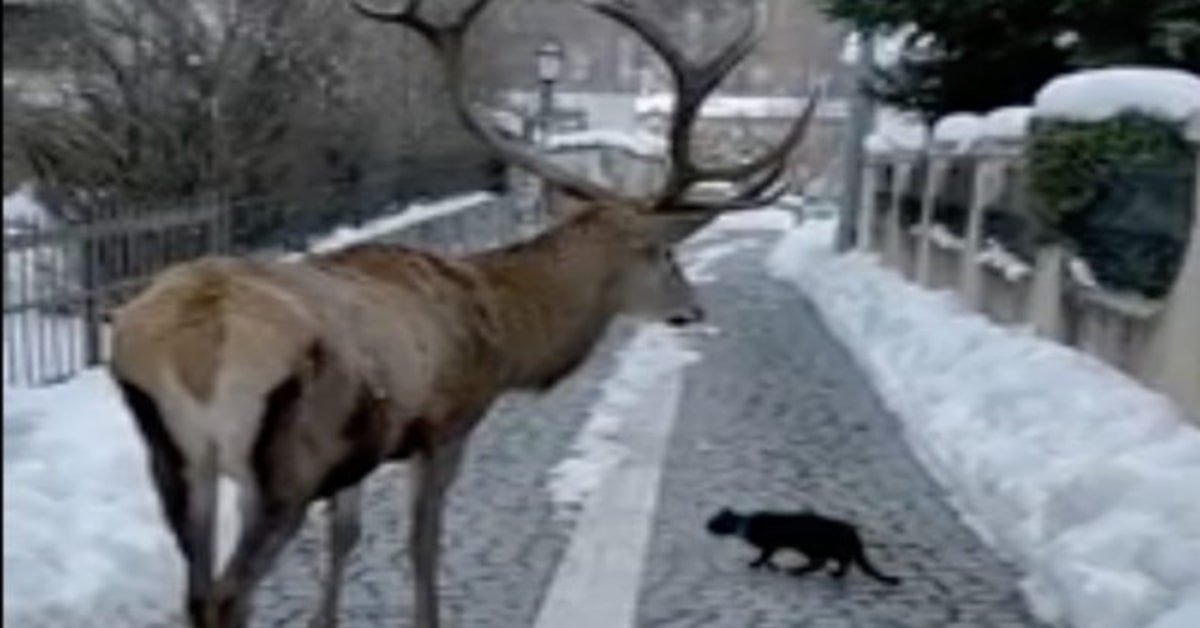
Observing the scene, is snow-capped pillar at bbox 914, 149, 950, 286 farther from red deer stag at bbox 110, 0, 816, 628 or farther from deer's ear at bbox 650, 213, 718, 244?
deer's ear at bbox 650, 213, 718, 244

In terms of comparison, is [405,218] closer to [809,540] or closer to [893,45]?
[893,45]

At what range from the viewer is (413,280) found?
623cm

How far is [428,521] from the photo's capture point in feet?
22.0

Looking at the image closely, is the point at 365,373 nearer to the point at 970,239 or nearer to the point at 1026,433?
the point at 1026,433

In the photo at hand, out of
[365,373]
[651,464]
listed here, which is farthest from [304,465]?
[651,464]

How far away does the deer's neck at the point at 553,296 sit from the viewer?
268 inches

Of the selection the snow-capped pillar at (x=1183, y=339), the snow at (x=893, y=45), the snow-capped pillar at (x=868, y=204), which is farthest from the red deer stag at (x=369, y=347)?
the snow-capped pillar at (x=868, y=204)

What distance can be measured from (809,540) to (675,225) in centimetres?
150

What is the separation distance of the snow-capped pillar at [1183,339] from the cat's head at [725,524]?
286cm

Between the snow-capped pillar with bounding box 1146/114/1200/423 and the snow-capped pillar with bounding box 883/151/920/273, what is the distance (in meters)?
12.7

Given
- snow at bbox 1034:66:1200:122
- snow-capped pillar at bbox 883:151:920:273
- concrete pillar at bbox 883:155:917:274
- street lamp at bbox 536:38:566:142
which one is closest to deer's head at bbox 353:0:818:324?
snow at bbox 1034:66:1200:122

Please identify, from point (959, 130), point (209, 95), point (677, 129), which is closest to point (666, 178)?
point (677, 129)

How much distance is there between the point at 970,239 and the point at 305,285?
13.5 metres

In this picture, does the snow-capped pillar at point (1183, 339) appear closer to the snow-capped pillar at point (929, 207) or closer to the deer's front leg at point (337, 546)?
the deer's front leg at point (337, 546)
